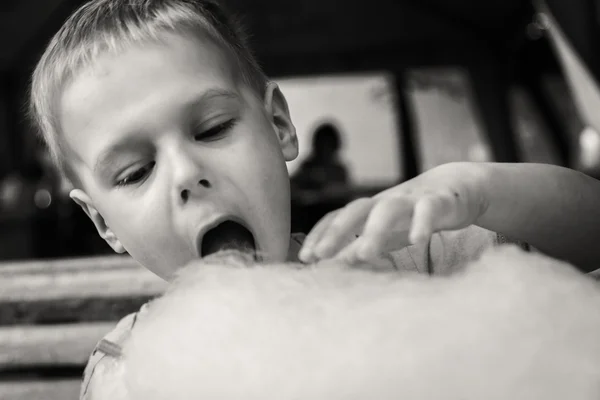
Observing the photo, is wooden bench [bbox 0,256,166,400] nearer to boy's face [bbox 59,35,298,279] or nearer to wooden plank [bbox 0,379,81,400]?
wooden plank [bbox 0,379,81,400]

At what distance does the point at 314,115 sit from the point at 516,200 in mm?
3841

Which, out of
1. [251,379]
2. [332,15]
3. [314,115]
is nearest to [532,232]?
[251,379]

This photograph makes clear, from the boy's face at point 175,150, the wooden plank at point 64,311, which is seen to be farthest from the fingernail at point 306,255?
the wooden plank at point 64,311

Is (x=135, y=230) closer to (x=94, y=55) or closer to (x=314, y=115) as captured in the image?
(x=94, y=55)

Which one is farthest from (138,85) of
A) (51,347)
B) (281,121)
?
(51,347)

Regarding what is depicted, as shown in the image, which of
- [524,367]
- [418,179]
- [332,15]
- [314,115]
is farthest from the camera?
[332,15]

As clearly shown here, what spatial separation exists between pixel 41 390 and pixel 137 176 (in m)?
0.48

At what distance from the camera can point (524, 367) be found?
222mm

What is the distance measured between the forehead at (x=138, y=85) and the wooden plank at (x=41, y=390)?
44 centimetres

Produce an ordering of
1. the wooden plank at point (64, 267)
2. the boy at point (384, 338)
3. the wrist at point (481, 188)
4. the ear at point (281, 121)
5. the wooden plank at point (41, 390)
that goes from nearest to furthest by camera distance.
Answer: the boy at point (384, 338), the wrist at point (481, 188), the ear at point (281, 121), the wooden plank at point (41, 390), the wooden plank at point (64, 267)

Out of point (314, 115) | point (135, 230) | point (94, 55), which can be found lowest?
point (314, 115)

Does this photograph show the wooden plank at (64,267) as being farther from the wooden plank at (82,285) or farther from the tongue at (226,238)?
the tongue at (226,238)

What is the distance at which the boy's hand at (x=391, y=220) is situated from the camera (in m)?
0.30

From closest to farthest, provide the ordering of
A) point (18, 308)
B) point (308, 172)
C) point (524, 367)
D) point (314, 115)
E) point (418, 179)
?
point (524, 367), point (418, 179), point (18, 308), point (308, 172), point (314, 115)
